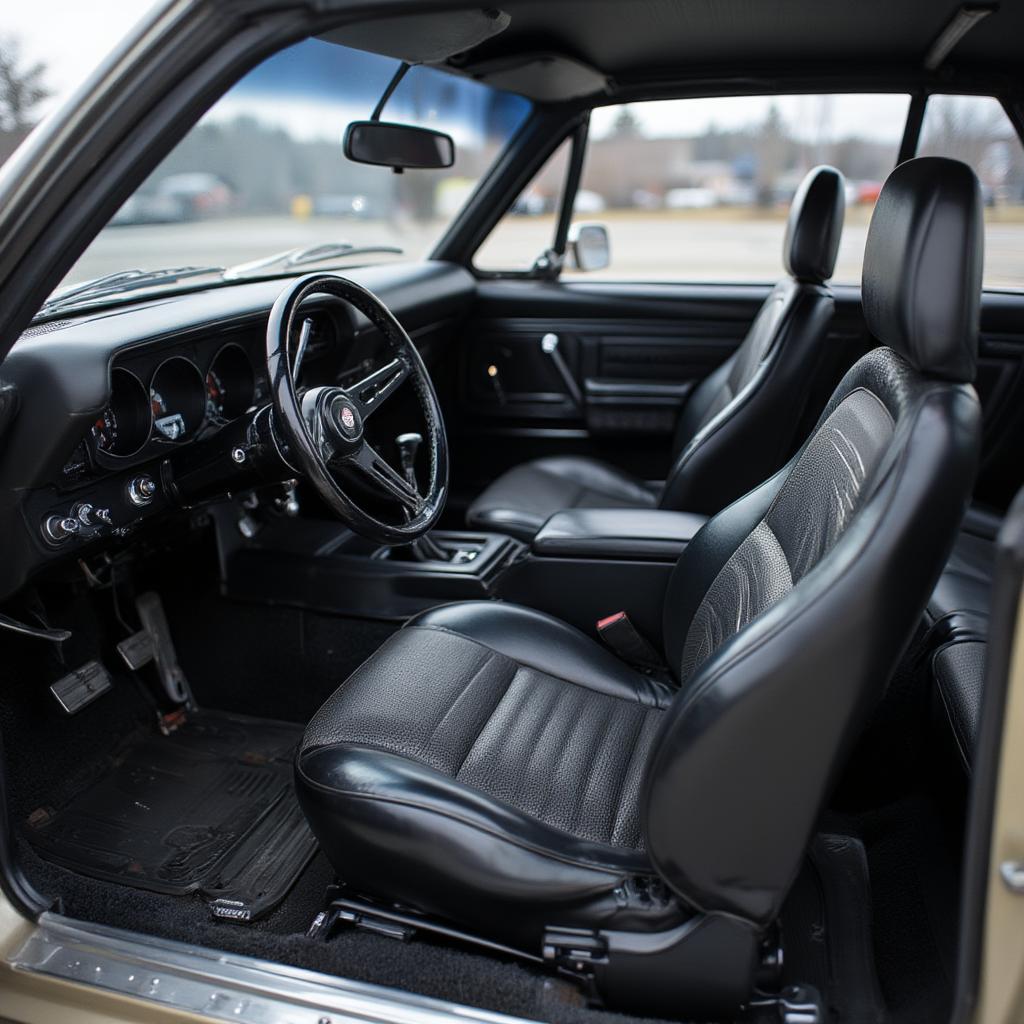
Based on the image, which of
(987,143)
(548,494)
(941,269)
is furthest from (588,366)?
(941,269)

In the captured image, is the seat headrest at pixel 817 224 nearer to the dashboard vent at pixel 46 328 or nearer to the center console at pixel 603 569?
the center console at pixel 603 569

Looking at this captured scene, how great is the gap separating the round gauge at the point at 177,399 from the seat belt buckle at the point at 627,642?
3.11 feet

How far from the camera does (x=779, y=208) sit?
3.53 meters

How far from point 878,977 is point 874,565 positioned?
0.76 meters

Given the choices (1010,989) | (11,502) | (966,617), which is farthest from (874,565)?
(11,502)

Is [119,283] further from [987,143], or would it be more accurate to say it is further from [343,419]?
[987,143]

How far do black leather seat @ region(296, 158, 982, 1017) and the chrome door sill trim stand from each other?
0.14 meters

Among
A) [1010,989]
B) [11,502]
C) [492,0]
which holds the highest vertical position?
[492,0]

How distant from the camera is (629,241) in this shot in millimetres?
3707

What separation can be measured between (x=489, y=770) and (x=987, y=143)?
253 cm

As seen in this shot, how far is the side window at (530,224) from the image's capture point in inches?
131

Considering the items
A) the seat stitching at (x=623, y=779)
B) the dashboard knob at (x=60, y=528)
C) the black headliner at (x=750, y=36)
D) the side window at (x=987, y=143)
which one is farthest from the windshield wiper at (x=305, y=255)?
the side window at (x=987, y=143)

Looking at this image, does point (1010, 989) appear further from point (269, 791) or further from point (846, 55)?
point (846, 55)

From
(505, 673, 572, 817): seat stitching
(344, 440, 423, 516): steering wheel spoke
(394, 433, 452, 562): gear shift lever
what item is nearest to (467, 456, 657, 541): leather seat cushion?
(394, 433, 452, 562): gear shift lever
